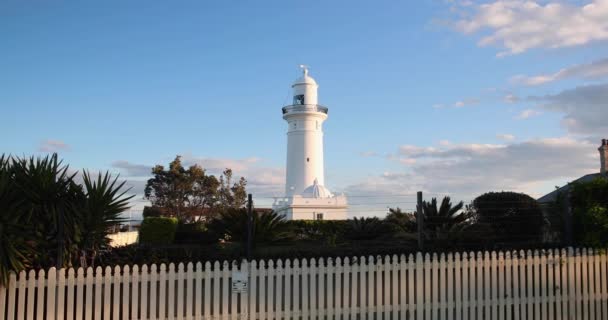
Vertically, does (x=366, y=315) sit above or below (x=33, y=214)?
below

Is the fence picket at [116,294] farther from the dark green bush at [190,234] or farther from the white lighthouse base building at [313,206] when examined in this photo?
the white lighthouse base building at [313,206]

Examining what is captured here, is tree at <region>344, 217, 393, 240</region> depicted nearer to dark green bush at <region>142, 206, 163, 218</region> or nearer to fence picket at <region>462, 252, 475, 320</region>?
fence picket at <region>462, 252, 475, 320</region>

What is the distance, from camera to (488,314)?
26.7 feet

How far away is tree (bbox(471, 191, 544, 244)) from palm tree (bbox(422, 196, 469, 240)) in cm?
75

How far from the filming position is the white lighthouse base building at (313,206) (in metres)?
35.6

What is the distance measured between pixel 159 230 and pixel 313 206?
1276cm

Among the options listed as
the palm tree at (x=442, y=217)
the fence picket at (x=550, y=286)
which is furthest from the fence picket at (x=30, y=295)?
the palm tree at (x=442, y=217)

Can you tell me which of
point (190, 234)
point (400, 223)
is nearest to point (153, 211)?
point (190, 234)

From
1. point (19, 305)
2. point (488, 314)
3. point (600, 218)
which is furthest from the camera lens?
point (600, 218)

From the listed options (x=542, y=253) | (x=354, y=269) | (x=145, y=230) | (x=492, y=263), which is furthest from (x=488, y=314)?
(x=145, y=230)

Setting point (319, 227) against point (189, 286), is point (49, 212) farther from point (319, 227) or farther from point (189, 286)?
point (319, 227)

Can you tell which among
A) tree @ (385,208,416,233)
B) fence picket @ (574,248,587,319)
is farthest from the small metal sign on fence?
tree @ (385,208,416,233)

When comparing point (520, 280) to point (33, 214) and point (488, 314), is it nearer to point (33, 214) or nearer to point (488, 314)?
point (488, 314)

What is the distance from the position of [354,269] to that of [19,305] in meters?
4.07
